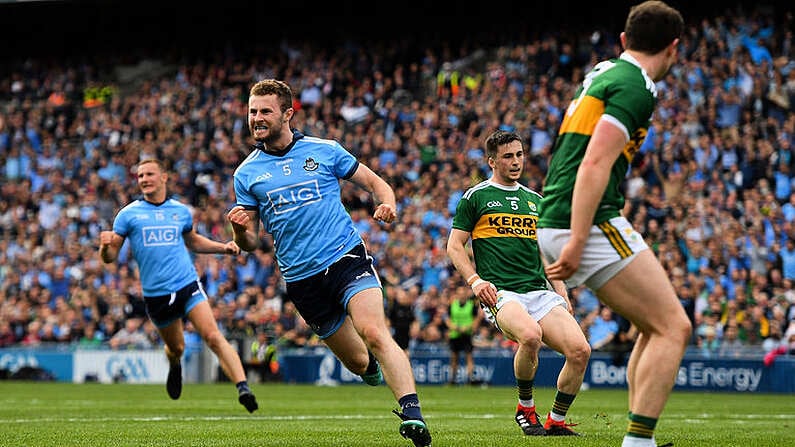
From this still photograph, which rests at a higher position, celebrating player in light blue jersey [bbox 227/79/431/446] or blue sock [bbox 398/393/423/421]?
celebrating player in light blue jersey [bbox 227/79/431/446]

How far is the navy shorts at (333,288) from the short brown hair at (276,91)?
118 cm

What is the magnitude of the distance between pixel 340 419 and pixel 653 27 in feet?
24.5

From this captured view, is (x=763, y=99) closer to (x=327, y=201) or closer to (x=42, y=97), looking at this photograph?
(x=327, y=201)

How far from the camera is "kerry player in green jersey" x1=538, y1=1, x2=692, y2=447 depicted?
6.05 m

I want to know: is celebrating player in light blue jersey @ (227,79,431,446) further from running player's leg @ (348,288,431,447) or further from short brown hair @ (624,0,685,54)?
short brown hair @ (624,0,685,54)

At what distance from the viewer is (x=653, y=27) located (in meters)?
6.15

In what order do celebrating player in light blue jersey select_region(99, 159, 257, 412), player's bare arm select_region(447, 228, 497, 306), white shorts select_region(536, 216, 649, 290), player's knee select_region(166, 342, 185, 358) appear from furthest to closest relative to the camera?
player's knee select_region(166, 342, 185, 358) → celebrating player in light blue jersey select_region(99, 159, 257, 412) → player's bare arm select_region(447, 228, 497, 306) → white shorts select_region(536, 216, 649, 290)

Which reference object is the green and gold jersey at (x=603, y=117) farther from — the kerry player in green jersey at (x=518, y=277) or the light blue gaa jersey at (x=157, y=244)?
the light blue gaa jersey at (x=157, y=244)

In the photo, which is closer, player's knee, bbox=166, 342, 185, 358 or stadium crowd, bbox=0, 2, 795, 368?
player's knee, bbox=166, 342, 185, 358

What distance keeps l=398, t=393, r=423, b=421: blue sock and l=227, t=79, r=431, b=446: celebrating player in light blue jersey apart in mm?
578

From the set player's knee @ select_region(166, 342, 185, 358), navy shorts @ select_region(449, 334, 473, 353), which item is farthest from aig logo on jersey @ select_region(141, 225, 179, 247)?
navy shorts @ select_region(449, 334, 473, 353)

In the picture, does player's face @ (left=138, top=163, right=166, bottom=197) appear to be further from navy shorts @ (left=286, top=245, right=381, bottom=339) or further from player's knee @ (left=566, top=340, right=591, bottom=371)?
player's knee @ (left=566, top=340, right=591, bottom=371)

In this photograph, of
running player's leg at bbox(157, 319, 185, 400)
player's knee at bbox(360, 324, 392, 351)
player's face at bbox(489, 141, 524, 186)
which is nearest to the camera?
player's knee at bbox(360, 324, 392, 351)

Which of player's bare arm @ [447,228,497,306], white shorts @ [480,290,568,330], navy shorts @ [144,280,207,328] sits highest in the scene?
player's bare arm @ [447,228,497,306]
